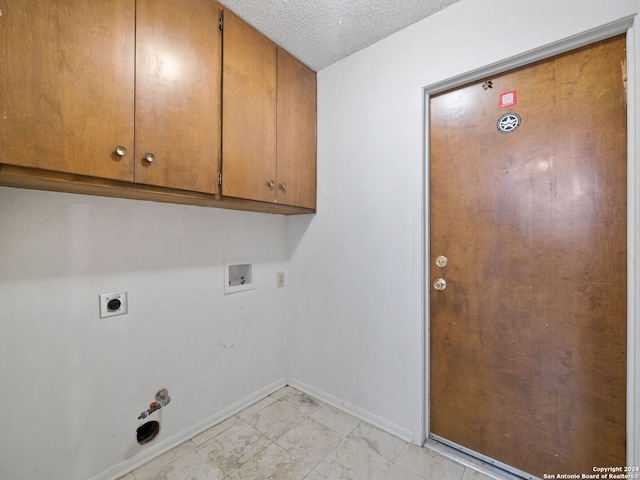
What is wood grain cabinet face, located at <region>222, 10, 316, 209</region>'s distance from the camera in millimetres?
1381

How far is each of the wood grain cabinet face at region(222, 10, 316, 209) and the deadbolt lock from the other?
87 centimetres

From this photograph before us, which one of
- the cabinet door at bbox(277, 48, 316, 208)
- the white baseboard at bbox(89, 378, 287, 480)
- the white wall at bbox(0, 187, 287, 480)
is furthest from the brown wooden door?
the white wall at bbox(0, 187, 287, 480)

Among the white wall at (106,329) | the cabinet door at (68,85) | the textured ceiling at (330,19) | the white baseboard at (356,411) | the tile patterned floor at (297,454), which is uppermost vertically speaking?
the textured ceiling at (330,19)

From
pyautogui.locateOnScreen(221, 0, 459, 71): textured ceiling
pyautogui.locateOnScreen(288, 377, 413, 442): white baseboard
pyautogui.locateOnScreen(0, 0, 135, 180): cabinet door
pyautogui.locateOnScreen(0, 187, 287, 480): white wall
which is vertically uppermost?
pyautogui.locateOnScreen(221, 0, 459, 71): textured ceiling

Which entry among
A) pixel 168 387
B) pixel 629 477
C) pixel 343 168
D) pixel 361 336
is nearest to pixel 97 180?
pixel 168 387

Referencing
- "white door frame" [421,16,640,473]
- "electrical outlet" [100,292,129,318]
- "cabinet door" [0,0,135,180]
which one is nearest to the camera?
"cabinet door" [0,0,135,180]

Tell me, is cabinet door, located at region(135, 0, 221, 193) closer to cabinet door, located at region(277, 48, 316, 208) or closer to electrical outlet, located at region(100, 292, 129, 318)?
cabinet door, located at region(277, 48, 316, 208)

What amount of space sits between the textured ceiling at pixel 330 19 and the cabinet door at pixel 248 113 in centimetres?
9

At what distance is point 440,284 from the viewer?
57.6 inches

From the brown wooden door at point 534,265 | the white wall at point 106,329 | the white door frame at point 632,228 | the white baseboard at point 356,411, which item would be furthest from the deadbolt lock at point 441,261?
the white wall at point 106,329

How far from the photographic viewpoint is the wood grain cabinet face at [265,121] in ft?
4.53

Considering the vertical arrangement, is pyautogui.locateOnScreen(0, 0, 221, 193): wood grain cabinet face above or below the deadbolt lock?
above

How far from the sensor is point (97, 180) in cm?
98

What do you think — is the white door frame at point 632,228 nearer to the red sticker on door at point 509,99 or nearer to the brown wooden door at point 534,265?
the brown wooden door at point 534,265
